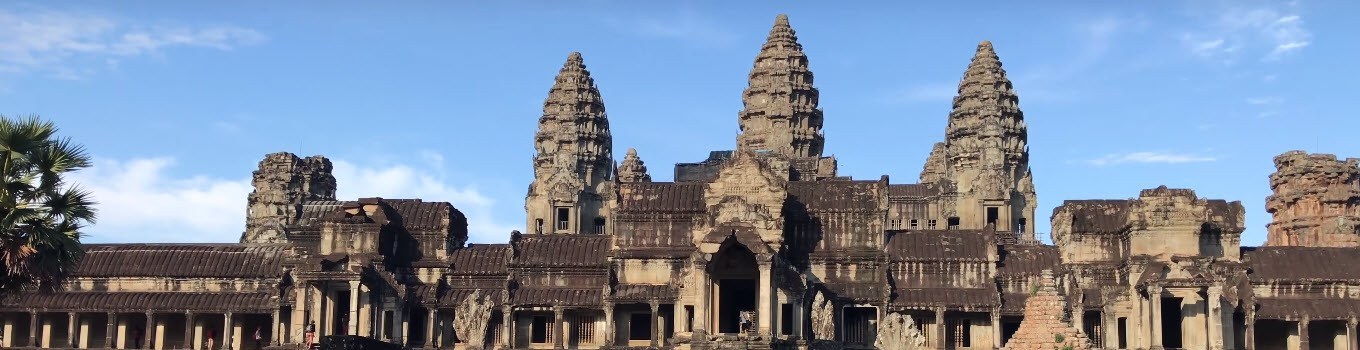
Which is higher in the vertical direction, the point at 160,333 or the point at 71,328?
the point at 71,328

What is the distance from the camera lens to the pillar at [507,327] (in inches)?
2375

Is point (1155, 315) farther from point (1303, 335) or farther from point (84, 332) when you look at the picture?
point (84, 332)

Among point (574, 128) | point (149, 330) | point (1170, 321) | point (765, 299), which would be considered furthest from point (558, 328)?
point (574, 128)

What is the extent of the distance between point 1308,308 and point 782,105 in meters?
44.5

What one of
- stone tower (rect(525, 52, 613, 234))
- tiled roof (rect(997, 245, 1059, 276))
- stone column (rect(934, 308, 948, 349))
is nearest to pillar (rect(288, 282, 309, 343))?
stone column (rect(934, 308, 948, 349))

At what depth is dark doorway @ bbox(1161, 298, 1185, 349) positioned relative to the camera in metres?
60.2

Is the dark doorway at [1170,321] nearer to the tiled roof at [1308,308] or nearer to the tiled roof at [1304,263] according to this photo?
the tiled roof at [1308,308]

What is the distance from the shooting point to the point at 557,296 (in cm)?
6069

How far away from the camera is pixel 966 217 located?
9538cm

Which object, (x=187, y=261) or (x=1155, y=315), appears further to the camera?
(x=187, y=261)

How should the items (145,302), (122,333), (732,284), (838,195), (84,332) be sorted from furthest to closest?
(84,332) → (122,333) → (145,302) → (838,195) → (732,284)

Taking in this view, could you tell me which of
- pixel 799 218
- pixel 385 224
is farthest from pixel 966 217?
pixel 385 224

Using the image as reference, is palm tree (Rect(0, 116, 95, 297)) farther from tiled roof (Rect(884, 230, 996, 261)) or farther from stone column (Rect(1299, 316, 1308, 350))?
stone column (Rect(1299, 316, 1308, 350))

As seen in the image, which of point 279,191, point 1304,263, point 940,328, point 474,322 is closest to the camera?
point 474,322
